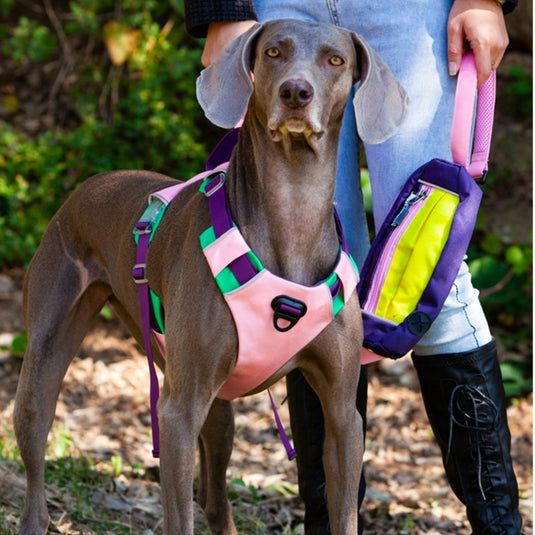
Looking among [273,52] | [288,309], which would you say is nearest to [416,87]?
[273,52]

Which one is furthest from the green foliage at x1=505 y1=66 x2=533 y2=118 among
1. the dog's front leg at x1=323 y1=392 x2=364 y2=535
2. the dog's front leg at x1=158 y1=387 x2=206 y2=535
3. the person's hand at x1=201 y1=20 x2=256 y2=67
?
the dog's front leg at x1=158 y1=387 x2=206 y2=535

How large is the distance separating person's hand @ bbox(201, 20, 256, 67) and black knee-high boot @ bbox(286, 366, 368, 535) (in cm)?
109

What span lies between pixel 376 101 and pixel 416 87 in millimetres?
372

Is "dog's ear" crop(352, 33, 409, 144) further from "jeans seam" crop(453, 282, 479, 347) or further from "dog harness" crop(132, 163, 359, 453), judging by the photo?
"jeans seam" crop(453, 282, 479, 347)

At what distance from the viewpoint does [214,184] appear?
8.37ft

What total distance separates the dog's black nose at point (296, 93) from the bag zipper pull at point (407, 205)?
66 cm

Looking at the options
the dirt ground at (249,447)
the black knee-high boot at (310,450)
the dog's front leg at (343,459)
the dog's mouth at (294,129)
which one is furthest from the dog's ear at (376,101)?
the dirt ground at (249,447)

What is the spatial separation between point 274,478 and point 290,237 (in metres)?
2.00

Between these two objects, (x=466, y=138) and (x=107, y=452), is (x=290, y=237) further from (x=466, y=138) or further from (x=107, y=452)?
(x=107, y=452)

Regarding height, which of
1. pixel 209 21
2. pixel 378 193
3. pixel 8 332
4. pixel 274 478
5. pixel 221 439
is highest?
pixel 209 21

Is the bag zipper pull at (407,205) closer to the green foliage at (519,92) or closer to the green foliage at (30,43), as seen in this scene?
the green foliage at (519,92)

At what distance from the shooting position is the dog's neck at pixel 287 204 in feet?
8.00

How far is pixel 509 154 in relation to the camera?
608cm

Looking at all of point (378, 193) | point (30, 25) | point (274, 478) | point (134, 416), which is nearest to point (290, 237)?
point (378, 193)
